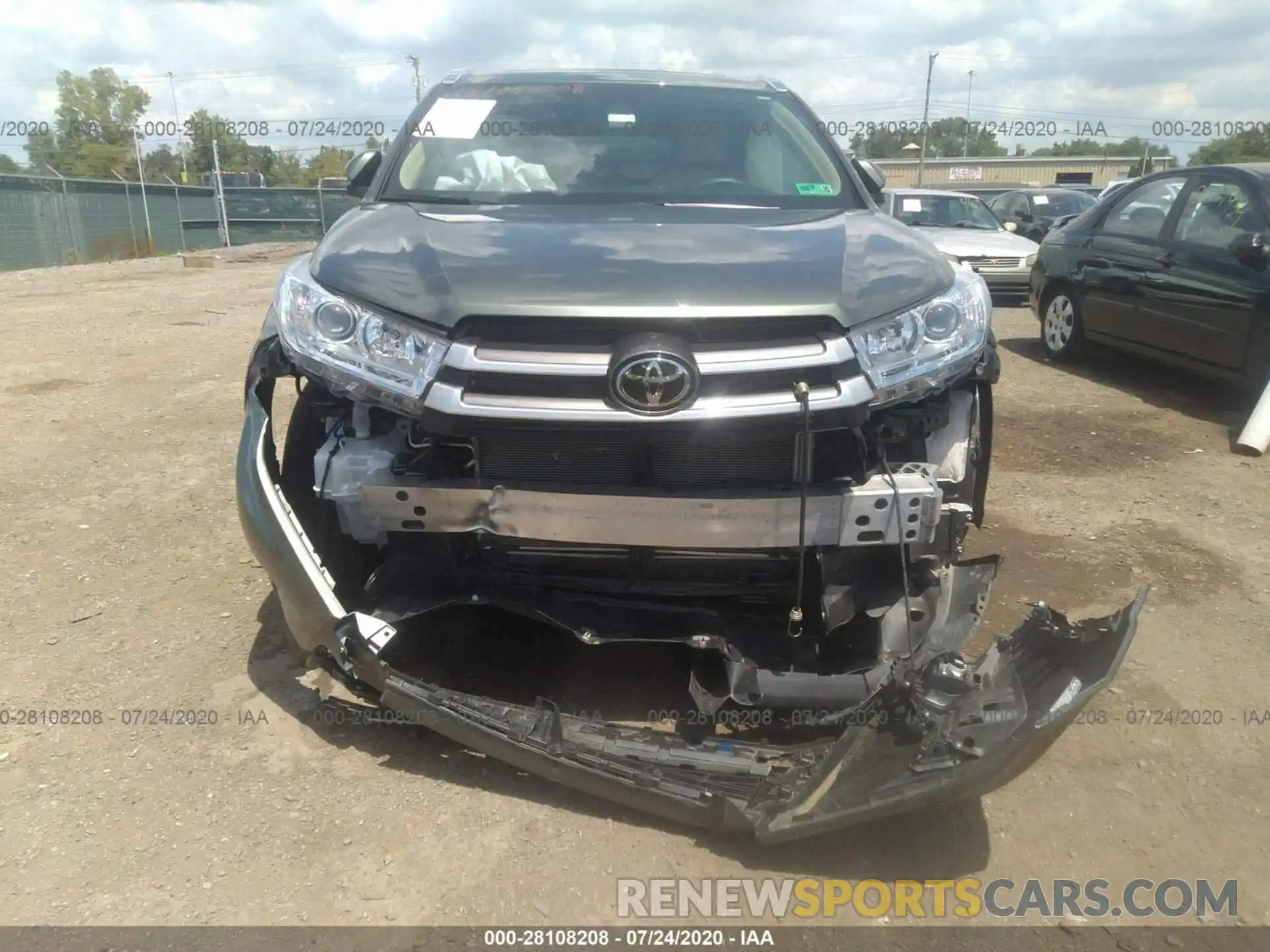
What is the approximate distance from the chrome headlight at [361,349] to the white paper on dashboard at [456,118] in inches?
59.4

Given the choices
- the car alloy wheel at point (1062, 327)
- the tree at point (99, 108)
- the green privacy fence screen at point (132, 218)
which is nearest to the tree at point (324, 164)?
the tree at point (99, 108)

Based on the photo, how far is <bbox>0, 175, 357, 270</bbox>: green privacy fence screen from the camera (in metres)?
20.3

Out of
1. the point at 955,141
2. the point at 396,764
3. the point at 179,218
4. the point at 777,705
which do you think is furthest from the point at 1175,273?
the point at 955,141

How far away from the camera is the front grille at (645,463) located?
→ 2510 millimetres

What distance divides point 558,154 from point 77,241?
73.8 feet

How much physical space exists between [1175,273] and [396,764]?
6109mm

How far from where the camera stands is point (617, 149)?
12.2 ft

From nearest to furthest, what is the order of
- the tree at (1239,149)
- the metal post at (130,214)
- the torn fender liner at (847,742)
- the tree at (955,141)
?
the torn fender liner at (847,742), the metal post at (130,214), the tree at (1239,149), the tree at (955,141)

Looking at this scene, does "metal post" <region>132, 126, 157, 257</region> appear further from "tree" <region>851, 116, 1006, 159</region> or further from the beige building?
"tree" <region>851, 116, 1006, 159</region>

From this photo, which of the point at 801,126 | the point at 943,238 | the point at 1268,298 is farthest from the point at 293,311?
the point at 943,238

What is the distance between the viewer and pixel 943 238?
11.9 metres

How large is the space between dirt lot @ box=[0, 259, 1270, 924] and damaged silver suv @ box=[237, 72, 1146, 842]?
24 cm

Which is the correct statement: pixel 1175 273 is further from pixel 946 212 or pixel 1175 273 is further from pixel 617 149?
pixel 946 212

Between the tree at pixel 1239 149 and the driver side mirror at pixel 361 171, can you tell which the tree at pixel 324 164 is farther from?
the driver side mirror at pixel 361 171
